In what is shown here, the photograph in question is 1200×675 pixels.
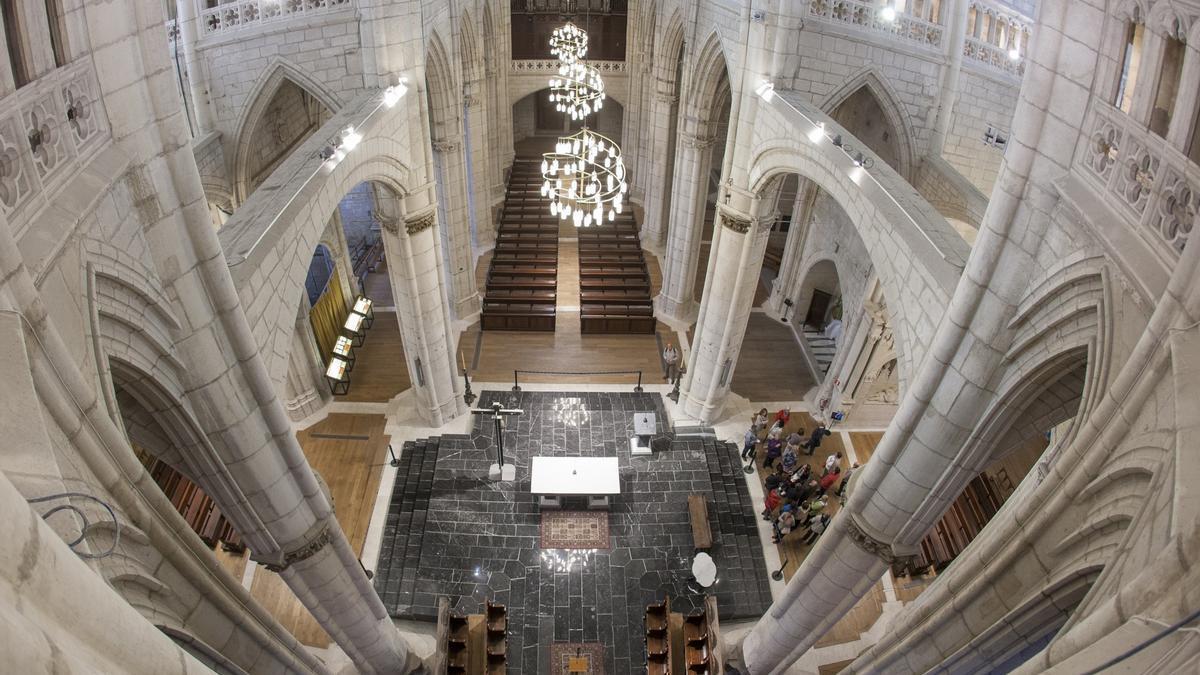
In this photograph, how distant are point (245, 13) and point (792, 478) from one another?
40.2ft

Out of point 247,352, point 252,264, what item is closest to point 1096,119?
point 247,352

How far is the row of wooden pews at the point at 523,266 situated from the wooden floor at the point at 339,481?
4331 mm

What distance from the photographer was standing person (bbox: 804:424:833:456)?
1327 centimetres

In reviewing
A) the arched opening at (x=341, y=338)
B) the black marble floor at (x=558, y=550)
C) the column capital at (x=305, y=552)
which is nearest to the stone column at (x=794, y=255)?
the black marble floor at (x=558, y=550)

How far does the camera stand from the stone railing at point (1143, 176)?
11.9 feet

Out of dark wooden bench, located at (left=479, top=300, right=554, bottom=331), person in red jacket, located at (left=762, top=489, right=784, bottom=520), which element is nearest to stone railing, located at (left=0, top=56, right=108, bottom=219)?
person in red jacket, located at (left=762, top=489, right=784, bottom=520)

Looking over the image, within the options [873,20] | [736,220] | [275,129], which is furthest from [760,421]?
[275,129]

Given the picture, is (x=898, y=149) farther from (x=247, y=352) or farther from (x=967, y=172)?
(x=247, y=352)

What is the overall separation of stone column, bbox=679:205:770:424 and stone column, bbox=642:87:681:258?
7.72 meters

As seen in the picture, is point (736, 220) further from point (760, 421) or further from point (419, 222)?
point (419, 222)

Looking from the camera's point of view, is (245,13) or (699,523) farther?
(699,523)

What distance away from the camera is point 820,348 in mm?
16812

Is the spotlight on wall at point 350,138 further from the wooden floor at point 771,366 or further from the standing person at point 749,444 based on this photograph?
the wooden floor at point 771,366

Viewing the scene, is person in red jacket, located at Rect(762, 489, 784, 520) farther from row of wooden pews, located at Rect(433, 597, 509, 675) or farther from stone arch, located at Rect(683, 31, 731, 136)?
stone arch, located at Rect(683, 31, 731, 136)
